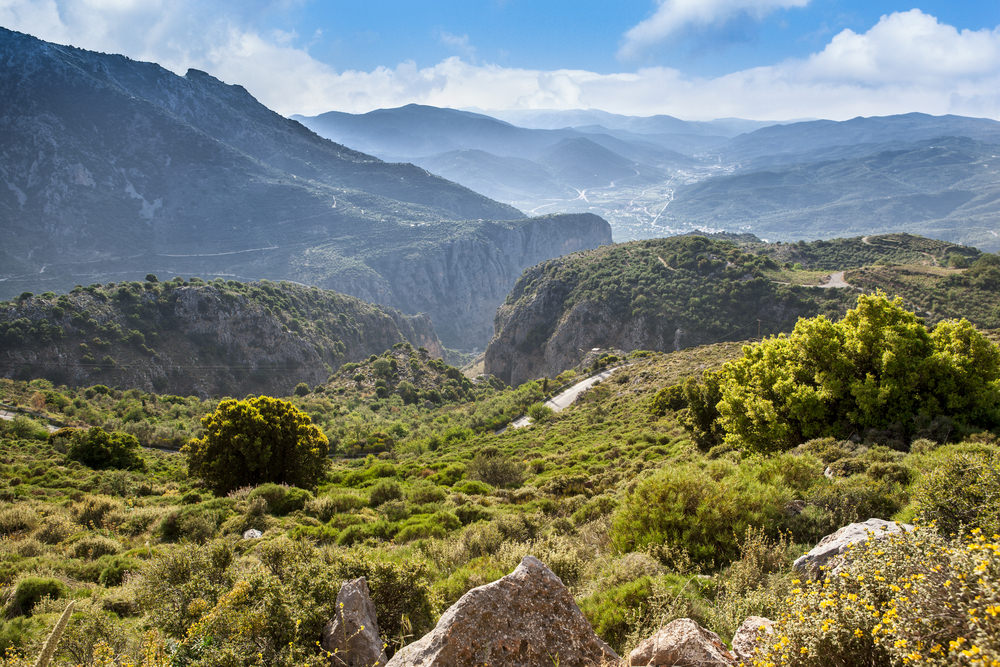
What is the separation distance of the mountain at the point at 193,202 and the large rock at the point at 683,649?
4962 inches

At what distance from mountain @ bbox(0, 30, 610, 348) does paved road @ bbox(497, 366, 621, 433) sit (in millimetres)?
86255

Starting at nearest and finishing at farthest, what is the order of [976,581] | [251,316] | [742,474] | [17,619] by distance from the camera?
[976,581], [17,619], [742,474], [251,316]

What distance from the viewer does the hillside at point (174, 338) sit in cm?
5331

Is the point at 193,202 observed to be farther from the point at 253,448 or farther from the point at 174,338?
the point at 253,448

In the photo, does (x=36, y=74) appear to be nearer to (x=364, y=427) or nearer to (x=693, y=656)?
(x=364, y=427)

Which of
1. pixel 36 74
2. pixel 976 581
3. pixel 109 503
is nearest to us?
pixel 976 581

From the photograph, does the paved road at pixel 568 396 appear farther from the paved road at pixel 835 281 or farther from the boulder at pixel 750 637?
the boulder at pixel 750 637

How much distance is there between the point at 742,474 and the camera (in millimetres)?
9570

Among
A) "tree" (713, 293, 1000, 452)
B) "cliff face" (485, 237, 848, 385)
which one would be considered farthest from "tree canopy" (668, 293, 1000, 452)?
"cliff face" (485, 237, 848, 385)

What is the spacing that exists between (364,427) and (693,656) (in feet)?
148

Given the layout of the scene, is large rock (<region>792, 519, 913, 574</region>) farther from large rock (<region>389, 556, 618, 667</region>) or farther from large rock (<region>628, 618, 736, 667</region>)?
large rock (<region>389, 556, 618, 667</region>)

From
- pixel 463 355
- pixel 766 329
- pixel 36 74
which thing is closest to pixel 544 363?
pixel 766 329

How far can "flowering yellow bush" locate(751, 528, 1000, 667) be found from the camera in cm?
276

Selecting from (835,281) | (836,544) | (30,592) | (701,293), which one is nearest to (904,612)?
(836,544)
